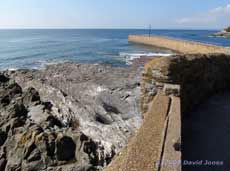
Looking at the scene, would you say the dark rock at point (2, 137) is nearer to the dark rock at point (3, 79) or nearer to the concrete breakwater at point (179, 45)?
the dark rock at point (3, 79)

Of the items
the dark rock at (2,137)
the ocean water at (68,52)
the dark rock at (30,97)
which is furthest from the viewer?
the ocean water at (68,52)

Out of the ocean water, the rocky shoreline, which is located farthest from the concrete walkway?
the ocean water

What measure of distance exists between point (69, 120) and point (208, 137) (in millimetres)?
6441

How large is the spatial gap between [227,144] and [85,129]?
5.38m

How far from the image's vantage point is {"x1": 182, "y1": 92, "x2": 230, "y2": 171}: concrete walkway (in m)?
5.01

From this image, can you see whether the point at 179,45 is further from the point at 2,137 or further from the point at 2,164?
the point at 2,164

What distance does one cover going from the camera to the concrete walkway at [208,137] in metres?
5.01

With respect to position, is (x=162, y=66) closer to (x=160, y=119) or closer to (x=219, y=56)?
(x=160, y=119)

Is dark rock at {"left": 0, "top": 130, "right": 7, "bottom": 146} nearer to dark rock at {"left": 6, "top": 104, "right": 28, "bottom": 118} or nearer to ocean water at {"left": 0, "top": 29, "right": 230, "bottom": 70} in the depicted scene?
dark rock at {"left": 6, "top": 104, "right": 28, "bottom": 118}

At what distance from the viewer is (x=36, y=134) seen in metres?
9.11

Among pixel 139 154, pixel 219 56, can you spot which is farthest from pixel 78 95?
pixel 139 154

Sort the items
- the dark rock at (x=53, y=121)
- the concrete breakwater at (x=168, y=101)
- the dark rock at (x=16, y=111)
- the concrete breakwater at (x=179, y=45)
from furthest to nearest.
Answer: the concrete breakwater at (x=179, y=45) < the dark rock at (x=16, y=111) < the dark rock at (x=53, y=121) < the concrete breakwater at (x=168, y=101)

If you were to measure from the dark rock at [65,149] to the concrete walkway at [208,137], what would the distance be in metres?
3.39

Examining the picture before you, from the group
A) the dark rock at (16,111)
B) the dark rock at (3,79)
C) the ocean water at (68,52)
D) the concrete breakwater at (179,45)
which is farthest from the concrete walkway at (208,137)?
the ocean water at (68,52)
